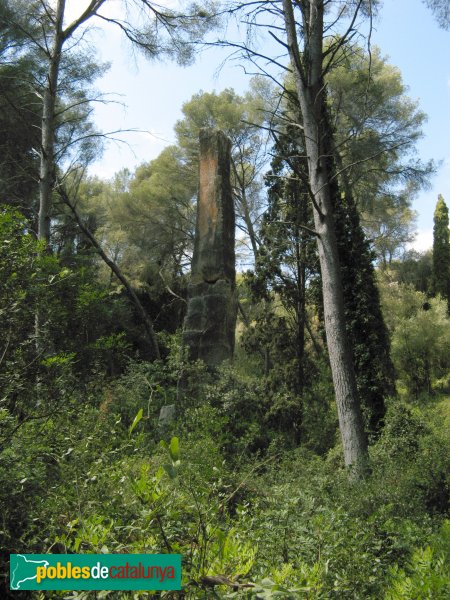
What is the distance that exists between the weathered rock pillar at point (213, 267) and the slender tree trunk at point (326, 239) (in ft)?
13.3

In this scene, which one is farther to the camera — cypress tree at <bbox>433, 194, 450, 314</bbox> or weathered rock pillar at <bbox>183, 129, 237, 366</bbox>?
cypress tree at <bbox>433, 194, 450, 314</bbox>

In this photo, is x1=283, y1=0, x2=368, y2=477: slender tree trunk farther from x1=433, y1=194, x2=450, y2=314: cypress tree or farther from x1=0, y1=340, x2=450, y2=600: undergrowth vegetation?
x1=433, y1=194, x2=450, y2=314: cypress tree

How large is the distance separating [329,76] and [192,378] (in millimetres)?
14476

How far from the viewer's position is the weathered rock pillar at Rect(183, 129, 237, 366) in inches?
431

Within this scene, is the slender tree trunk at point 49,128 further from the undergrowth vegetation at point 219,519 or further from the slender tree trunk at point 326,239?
the undergrowth vegetation at point 219,519

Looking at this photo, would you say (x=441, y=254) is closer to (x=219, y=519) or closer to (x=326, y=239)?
(x=326, y=239)

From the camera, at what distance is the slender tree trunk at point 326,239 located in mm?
A: 6529

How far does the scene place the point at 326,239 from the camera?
7078 millimetres

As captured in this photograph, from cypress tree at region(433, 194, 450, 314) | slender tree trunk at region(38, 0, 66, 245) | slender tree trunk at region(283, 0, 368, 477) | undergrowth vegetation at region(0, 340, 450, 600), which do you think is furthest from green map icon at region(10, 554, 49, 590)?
cypress tree at region(433, 194, 450, 314)

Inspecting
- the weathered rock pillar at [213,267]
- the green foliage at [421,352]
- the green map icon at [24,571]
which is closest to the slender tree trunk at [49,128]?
the weathered rock pillar at [213,267]

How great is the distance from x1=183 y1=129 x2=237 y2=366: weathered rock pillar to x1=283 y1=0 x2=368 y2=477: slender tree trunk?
4045mm

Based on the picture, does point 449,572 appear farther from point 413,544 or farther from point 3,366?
point 3,366

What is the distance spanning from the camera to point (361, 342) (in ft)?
37.8

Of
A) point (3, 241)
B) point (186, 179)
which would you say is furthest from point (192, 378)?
point (186, 179)
